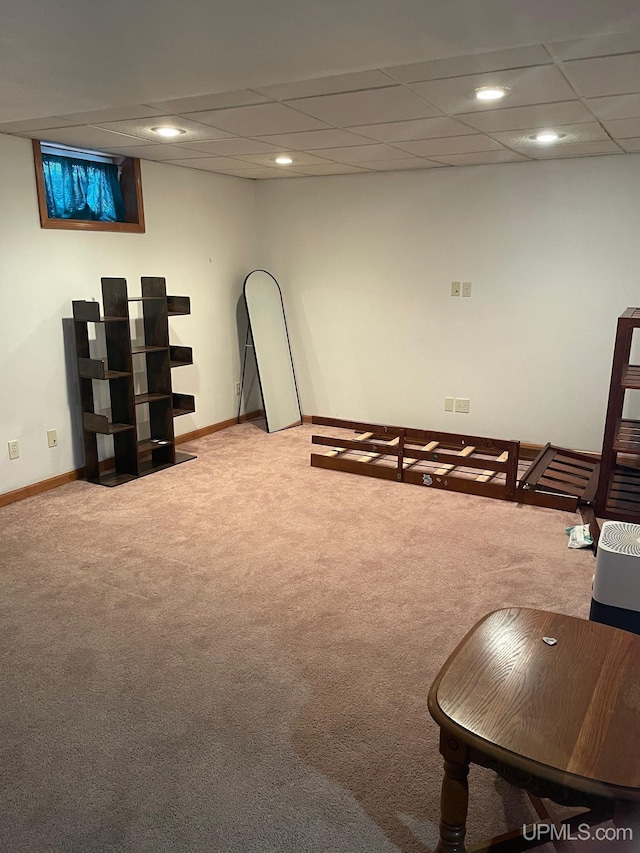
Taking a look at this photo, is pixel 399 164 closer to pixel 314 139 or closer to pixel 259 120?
pixel 314 139

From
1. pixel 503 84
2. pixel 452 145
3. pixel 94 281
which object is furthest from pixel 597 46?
pixel 94 281

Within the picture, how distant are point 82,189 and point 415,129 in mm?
2282

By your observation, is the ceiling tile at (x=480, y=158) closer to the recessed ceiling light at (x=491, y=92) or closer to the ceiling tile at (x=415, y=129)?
the ceiling tile at (x=415, y=129)

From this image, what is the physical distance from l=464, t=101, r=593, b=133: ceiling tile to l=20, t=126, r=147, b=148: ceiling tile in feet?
6.40

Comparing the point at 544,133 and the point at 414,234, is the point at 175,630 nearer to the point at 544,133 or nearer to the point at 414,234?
the point at 544,133

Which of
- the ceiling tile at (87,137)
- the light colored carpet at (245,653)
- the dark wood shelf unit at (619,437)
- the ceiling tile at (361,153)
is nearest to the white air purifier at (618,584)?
the light colored carpet at (245,653)

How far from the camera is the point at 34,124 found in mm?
Answer: 3352

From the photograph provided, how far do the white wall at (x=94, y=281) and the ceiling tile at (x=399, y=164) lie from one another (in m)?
1.36

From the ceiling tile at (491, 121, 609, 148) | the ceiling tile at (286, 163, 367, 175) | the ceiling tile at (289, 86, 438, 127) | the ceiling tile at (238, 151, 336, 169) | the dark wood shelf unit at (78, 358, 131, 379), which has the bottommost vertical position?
the dark wood shelf unit at (78, 358, 131, 379)

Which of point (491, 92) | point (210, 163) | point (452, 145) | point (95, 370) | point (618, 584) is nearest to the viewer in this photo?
point (618, 584)

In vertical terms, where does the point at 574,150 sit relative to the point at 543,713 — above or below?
above

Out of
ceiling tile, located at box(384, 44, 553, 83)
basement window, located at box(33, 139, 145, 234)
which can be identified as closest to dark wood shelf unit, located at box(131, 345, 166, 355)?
basement window, located at box(33, 139, 145, 234)

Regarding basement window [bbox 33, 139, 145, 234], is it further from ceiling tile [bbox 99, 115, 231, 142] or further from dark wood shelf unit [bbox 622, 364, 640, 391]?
dark wood shelf unit [bbox 622, 364, 640, 391]

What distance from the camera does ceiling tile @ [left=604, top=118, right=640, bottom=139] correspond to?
129 inches
